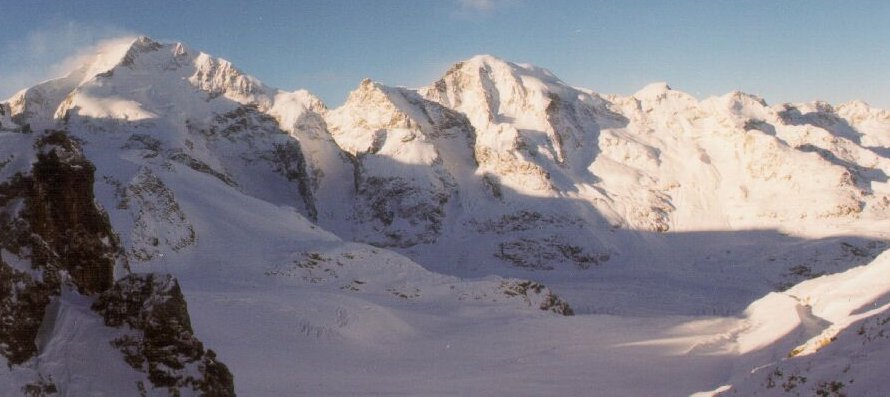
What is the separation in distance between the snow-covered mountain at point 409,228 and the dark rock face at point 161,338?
0.03 meters

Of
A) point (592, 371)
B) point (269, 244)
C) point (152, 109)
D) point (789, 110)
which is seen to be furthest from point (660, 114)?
point (592, 371)

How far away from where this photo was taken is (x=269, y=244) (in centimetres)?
3725

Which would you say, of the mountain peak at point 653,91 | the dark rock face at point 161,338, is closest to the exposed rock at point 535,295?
the dark rock face at point 161,338

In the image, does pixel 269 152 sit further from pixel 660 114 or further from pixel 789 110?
pixel 789 110

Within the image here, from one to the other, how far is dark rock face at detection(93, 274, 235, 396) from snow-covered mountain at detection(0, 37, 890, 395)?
33 mm

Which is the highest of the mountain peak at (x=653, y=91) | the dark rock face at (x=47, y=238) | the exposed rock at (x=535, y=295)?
the mountain peak at (x=653, y=91)

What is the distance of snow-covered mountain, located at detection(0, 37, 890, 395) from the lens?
10.8 meters

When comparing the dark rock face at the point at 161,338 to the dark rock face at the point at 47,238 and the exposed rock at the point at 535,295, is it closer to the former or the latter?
the dark rock face at the point at 47,238

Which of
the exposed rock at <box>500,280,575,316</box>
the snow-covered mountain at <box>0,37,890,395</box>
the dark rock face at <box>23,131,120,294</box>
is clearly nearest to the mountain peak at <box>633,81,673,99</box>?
the snow-covered mountain at <box>0,37,890,395</box>

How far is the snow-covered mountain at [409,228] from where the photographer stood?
10766 mm

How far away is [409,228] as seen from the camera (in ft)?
293

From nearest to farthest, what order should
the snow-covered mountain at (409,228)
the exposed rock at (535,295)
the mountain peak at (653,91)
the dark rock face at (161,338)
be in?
the dark rock face at (161,338) < the snow-covered mountain at (409,228) < the exposed rock at (535,295) < the mountain peak at (653,91)

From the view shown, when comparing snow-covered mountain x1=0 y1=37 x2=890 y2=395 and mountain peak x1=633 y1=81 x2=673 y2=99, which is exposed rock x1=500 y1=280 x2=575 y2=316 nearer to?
snow-covered mountain x1=0 y1=37 x2=890 y2=395

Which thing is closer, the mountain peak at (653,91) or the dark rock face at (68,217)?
the dark rock face at (68,217)
